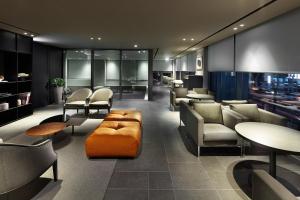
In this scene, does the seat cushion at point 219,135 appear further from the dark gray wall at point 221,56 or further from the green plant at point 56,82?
the green plant at point 56,82

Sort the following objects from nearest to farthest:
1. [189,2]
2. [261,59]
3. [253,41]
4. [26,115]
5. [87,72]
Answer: [189,2] < [261,59] < [253,41] < [26,115] < [87,72]

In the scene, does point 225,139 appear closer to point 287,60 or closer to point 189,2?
point 287,60

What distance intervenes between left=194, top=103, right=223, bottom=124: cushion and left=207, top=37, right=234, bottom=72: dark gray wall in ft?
9.46

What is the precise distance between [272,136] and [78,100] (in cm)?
610

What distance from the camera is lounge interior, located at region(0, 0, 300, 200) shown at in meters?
2.83

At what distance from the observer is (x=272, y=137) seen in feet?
9.45

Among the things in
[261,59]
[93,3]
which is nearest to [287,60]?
[261,59]

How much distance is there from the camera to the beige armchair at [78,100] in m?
7.17

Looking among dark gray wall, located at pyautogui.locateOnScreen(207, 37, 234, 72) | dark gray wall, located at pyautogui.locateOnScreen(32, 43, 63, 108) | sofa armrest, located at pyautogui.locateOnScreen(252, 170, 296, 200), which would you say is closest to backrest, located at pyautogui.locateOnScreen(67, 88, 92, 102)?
dark gray wall, located at pyautogui.locateOnScreen(32, 43, 63, 108)

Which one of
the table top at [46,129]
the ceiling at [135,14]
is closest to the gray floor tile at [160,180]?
the table top at [46,129]

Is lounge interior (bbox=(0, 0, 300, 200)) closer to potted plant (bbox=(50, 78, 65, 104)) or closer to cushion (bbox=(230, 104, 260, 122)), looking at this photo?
cushion (bbox=(230, 104, 260, 122))

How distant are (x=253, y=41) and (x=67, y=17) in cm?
433

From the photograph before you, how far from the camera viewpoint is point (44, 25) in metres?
5.89

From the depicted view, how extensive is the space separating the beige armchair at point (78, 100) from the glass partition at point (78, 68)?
4.33m
